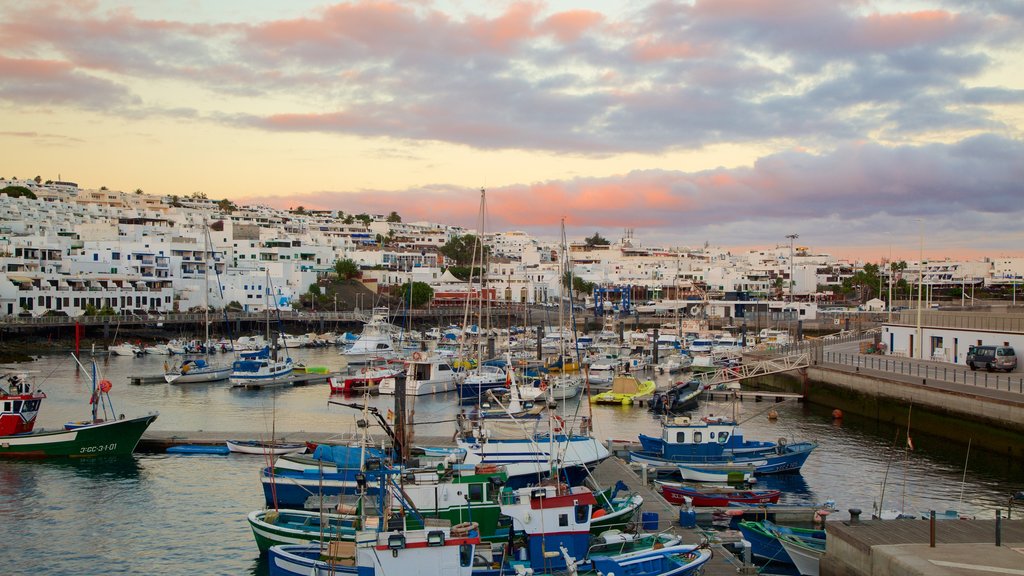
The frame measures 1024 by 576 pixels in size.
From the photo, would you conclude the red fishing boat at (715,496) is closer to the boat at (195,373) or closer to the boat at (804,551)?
the boat at (804,551)

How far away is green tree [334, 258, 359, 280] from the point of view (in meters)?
119

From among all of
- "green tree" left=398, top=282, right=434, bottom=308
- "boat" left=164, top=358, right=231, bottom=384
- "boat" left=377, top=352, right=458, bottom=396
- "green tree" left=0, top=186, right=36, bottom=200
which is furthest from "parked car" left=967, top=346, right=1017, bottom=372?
"green tree" left=0, top=186, right=36, bottom=200

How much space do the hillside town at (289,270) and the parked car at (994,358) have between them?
68.6 feet

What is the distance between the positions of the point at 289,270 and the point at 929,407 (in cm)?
8893

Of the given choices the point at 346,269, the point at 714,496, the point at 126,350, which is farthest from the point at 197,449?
the point at 346,269

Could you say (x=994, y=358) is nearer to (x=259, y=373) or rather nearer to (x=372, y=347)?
(x=259, y=373)

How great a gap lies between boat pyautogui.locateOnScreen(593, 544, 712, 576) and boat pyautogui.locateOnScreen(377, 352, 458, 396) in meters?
31.5

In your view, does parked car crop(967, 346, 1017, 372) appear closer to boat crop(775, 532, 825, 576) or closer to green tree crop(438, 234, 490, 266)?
boat crop(775, 532, 825, 576)

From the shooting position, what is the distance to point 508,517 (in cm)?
1645

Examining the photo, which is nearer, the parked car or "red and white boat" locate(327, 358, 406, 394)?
the parked car

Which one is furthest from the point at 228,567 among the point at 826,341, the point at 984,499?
the point at 826,341

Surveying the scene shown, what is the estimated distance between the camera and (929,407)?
32.8 m

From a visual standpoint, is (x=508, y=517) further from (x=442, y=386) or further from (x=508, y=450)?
(x=442, y=386)

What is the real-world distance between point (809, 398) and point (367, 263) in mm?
95007
